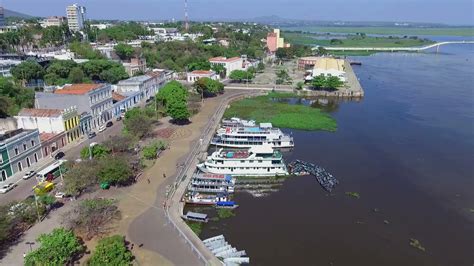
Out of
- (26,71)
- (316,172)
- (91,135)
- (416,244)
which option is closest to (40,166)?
(91,135)

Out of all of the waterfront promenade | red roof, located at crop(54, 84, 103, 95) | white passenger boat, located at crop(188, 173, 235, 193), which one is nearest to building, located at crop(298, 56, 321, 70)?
the waterfront promenade

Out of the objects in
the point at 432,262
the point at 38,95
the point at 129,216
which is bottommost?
the point at 432,262

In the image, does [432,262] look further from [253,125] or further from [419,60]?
[419,60]

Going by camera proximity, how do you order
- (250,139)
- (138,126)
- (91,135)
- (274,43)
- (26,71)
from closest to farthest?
(138,126)
(91,135)
(250,139)
(26,71)
(274,43)

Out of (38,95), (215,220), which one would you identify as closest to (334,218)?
(215,220)

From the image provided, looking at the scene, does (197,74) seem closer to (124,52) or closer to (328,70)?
(124,52)

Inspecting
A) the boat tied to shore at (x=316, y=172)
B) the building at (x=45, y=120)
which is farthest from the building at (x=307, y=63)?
the building at (x=45, y=120)
